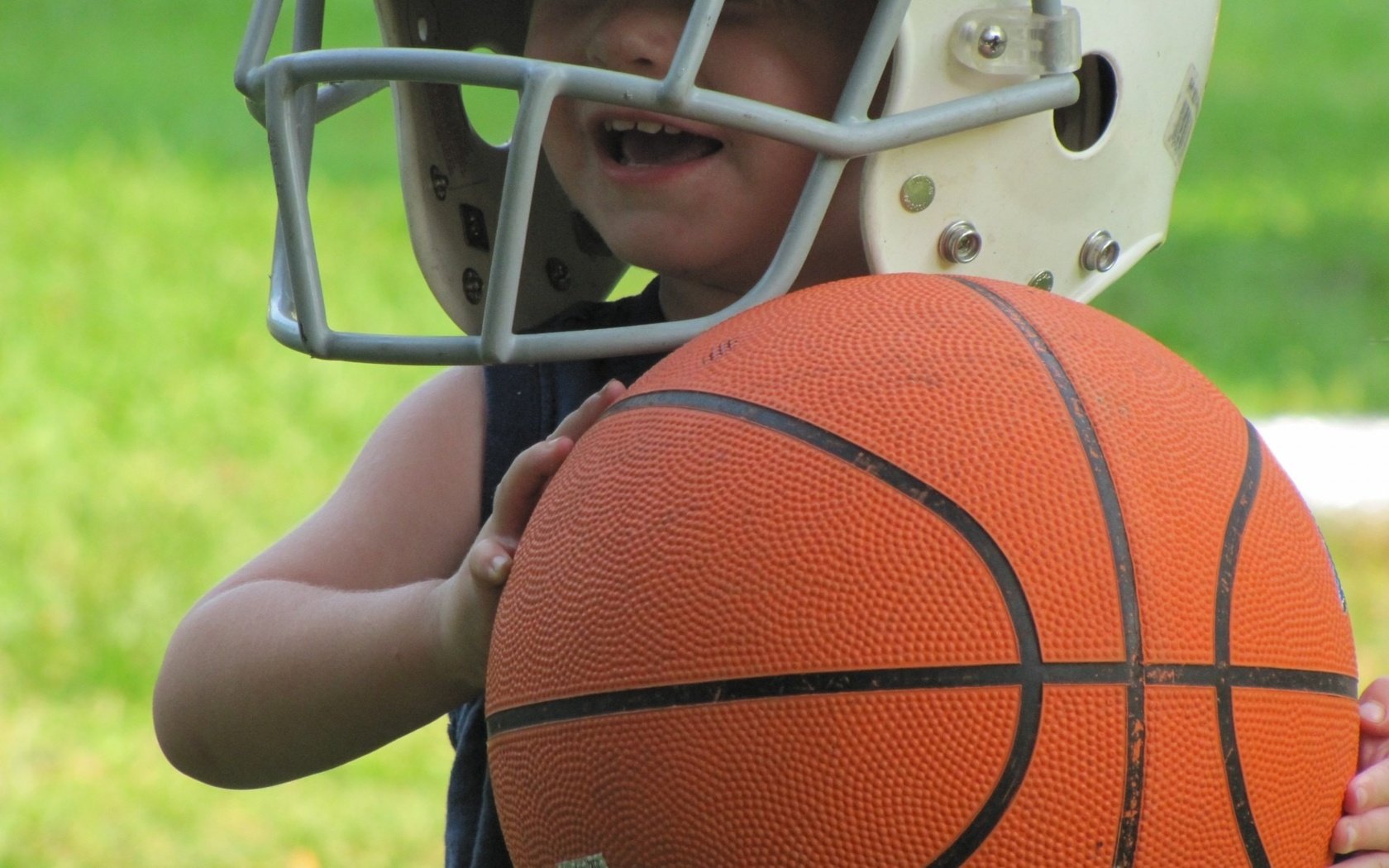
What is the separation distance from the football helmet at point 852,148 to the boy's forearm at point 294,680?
0.90 ft

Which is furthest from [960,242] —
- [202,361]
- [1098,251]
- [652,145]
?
[202,361]

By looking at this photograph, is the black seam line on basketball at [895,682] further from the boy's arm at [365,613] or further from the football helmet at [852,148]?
the football helmet at [852,148]

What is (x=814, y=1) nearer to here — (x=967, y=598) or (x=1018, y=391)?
(x=1018, y=391)

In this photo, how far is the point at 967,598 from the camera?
1.49 meters

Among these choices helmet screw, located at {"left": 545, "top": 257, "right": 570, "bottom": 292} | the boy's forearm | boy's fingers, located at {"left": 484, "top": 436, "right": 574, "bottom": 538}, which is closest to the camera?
boy's fingers, located at {"left": 484, "top": 436, "right": 574, "bottom": 538}

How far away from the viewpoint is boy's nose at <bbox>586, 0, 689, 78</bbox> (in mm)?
2035

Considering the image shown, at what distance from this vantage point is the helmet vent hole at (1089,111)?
219 centimetres

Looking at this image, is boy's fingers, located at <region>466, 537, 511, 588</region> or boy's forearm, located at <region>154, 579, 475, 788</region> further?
boy's forearm, located at <region>154, 579, 475, 788</region>

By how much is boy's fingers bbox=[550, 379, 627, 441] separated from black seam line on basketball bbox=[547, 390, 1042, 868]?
201 millimetres

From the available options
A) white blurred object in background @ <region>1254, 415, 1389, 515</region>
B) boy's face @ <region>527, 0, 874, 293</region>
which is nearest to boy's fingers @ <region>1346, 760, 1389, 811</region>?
boy's face @ <region>527, 0, 874, 293</region>

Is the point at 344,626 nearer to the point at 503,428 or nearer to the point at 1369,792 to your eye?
the point at 503,428

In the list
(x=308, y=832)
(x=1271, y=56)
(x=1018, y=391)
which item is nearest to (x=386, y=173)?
(x=308, y=832)

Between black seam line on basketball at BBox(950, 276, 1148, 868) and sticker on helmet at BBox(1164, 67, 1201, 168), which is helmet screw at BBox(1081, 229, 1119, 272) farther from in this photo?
black seam line on basketball at BBox(950, 276, 1148, 868)

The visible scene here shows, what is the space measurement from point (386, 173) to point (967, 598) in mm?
7631
